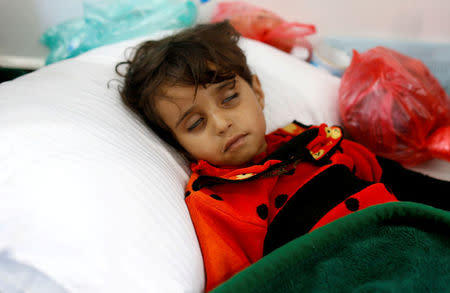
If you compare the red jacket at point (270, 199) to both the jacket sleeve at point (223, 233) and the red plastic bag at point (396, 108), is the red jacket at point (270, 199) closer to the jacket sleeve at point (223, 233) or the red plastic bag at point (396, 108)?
the jacket sleeve at point (223, 233)

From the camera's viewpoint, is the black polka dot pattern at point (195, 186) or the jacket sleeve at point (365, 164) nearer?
the black polka dot pattern at point (195, 186)

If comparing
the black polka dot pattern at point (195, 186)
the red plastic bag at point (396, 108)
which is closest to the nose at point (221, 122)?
the black polka dot pattern at point (195, 186)

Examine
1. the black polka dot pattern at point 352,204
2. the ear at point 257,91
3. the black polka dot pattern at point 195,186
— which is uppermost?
the ear at point 257,91

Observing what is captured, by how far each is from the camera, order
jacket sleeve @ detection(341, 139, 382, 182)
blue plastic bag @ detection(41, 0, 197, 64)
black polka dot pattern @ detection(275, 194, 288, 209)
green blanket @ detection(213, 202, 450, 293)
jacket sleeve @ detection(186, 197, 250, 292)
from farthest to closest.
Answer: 1. blue plastic bag @ detection(41, 0, 197, 64)
2. jacket sleeve @ detection(341, 139, 382, 182)
3. black polka dot pattern @ detection(275, 194, 288, 209)
4. jacket sleeve @ detection(186, 197, 250, 292)
5. green blanket @ detection(213, 202, 450, 293)

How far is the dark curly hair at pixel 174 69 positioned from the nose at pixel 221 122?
0.07 meters

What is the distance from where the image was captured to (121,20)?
131 cm

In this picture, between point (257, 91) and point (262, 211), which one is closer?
point (262, 211)

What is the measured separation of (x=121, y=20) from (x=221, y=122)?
2.56 ft

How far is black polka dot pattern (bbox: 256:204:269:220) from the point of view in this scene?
702 mm

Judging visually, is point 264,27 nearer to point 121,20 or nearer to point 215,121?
point 121,20

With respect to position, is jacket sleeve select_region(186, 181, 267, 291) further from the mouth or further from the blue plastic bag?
the blue plastic bag

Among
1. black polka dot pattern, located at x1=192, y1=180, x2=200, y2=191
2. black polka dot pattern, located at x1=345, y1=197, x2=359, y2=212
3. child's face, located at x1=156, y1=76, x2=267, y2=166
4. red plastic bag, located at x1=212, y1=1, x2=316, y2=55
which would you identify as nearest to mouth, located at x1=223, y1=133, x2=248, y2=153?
child's face, located at x1=156, y1=76, x2=267, y2=166

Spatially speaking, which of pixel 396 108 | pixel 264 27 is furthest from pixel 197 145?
pixel 264 27

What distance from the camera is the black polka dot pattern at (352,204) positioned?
0.67 meters
